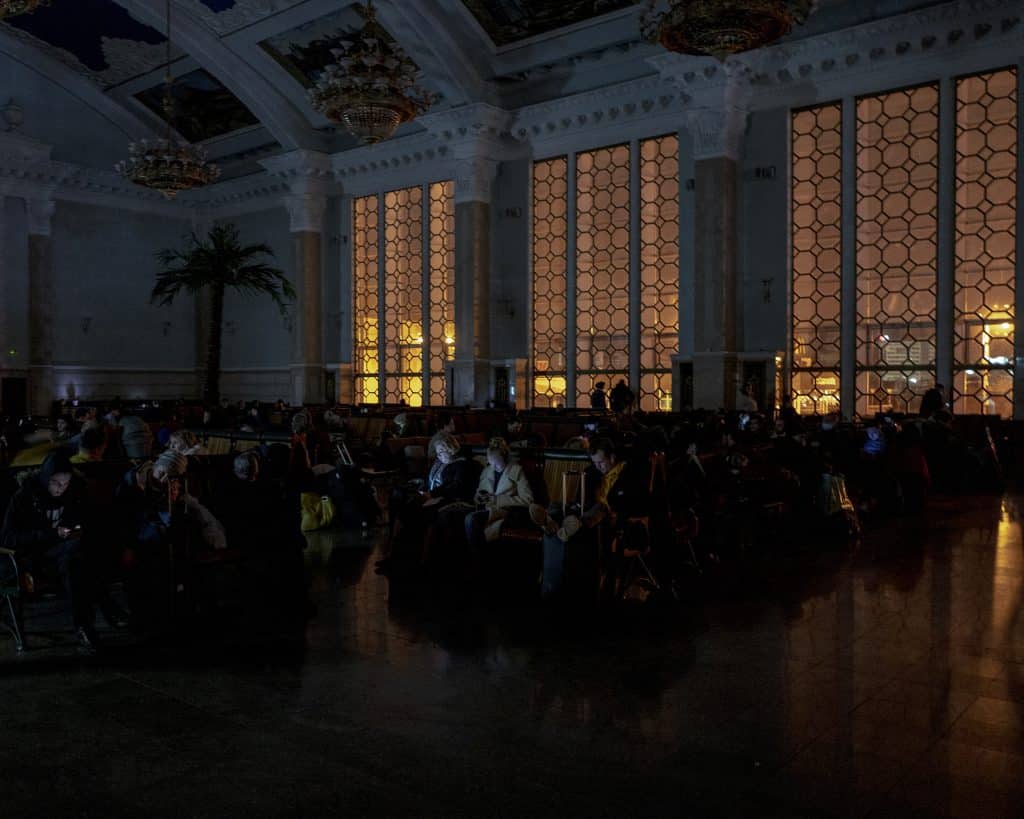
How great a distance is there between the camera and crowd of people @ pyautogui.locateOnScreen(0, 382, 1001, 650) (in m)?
5.21

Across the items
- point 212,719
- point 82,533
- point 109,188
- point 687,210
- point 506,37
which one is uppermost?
point 506,37

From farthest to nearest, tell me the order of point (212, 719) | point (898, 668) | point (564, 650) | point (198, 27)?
point (198, 27)
point (564, 650)
point (898, 668)
point (212, 719)

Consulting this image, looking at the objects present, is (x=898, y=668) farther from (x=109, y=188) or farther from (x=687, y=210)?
(x=109, y=188)

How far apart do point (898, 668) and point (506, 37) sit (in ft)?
52.5

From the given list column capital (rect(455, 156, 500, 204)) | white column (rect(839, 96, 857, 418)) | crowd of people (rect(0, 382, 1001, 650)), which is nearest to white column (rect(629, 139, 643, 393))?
column capital (rect(455, 156, 500, 204))

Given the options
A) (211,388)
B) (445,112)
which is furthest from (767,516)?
(211,388)

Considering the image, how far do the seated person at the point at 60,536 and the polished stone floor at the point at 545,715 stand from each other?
0.97 ft

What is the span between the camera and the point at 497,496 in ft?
21.4

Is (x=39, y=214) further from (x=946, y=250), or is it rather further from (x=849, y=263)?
(x=946, y=250)

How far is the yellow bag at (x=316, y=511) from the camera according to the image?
352 inches

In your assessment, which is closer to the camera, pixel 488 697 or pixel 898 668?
pixel 488 697

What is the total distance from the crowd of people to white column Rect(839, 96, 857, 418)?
17.5ft

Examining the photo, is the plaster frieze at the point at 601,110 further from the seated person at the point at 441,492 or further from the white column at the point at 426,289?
the seated person at the point at 441,492

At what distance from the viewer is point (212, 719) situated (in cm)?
379
